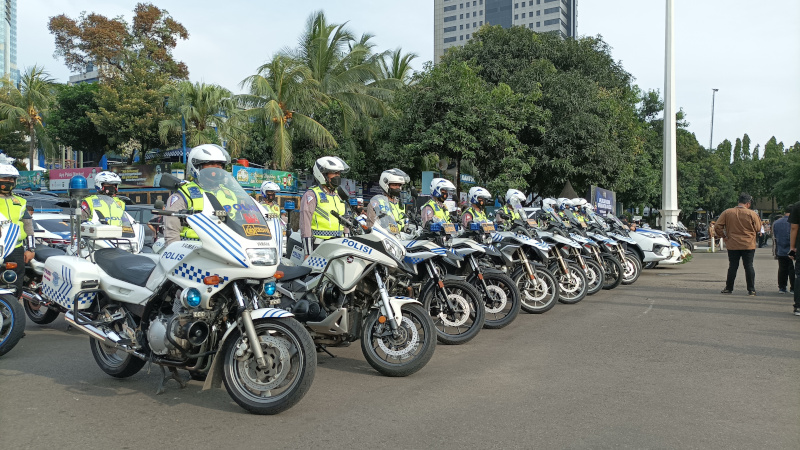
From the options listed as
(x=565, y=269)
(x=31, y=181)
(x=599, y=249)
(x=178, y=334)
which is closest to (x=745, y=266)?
(x=599, y=249)

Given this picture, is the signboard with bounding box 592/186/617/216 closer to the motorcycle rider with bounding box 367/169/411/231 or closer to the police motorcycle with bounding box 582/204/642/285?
the police motorcycle with bounding box 582/204/642/285

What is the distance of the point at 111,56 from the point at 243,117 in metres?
14.5

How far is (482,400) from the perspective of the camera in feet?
15.8

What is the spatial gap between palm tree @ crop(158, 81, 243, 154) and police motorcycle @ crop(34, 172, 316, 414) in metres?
27.2

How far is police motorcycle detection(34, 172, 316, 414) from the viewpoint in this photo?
4.34m

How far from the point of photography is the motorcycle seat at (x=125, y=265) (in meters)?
5.12

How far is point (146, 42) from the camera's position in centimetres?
3528

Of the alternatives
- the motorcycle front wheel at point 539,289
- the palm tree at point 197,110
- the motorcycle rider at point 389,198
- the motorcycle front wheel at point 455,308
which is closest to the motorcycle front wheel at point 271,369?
the motorcycle front wheel at point 455,308

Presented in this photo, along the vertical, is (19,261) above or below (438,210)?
below


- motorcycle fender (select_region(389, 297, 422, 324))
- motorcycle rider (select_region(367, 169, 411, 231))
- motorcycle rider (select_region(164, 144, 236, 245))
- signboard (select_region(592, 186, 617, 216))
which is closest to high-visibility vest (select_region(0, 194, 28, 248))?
motorcycle rider (select_region(164, 144, 236, 245))

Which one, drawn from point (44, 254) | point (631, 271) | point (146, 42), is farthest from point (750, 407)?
point (146, 42)

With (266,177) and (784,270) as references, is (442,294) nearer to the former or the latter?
(784,270)

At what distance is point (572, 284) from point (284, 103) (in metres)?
19.4

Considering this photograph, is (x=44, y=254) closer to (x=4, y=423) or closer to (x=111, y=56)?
(x=4, y=423)
